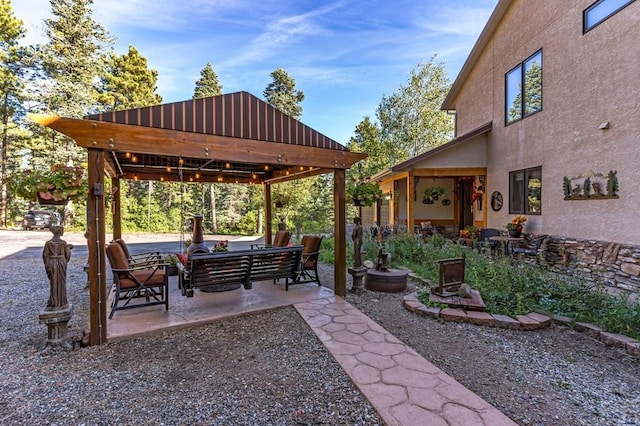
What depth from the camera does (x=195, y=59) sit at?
829 inches

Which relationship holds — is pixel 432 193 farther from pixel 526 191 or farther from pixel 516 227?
pixel 516 227

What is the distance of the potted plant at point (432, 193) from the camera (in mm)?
11812

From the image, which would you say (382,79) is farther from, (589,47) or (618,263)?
(618,263)

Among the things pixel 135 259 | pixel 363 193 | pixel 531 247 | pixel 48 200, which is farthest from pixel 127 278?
pixel 531 247

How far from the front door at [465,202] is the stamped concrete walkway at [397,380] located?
976 cm

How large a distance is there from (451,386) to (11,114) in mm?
24836

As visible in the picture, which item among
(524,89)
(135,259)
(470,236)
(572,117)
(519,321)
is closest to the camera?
(519,321)

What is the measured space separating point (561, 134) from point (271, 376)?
8.19 metres

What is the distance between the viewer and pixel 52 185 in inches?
148

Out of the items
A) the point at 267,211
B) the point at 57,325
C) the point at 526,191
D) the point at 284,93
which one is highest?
the point at 284,93

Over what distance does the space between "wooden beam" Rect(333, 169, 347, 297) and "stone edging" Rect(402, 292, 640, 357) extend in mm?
1240

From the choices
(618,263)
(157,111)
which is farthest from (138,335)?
(618,263)

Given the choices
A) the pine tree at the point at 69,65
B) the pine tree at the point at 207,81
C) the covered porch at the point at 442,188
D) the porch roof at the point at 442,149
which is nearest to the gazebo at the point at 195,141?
the porch roof at the point at 442,149

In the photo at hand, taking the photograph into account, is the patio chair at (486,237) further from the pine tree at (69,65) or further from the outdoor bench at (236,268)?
the pine tree at (69,65)
